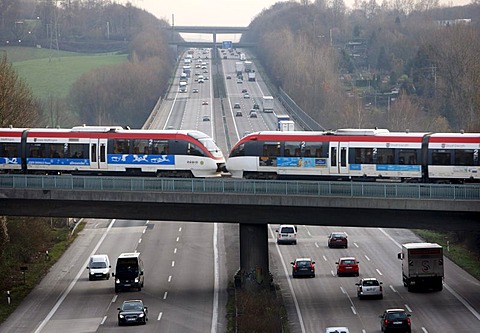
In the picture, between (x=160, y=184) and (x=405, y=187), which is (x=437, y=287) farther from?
(x=160, y=184)

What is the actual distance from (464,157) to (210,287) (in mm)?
16808

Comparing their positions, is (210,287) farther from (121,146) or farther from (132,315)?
(132,315)

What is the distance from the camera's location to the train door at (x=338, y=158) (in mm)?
69375

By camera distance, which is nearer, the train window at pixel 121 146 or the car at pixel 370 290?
the car at pixel 370 290

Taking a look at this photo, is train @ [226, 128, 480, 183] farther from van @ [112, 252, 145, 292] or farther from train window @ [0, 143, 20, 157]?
train window @ [0, 143, 20, 157]

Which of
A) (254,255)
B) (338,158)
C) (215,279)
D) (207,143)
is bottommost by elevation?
(215,279)

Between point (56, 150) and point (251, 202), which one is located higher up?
point (56, 150)

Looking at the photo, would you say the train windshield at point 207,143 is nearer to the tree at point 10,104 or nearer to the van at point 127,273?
the van at point 127,273

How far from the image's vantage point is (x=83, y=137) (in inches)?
2891

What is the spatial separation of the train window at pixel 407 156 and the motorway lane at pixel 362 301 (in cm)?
750

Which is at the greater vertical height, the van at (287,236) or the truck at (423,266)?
the truck at (423,266)

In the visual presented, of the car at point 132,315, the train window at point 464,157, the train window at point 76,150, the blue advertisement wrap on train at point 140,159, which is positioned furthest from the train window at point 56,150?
the train window at point 464,157

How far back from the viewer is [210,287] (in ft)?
234

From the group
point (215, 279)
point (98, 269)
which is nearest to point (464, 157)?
point (215, 279)
